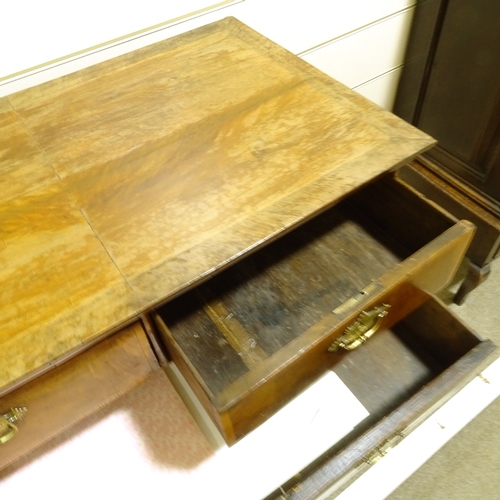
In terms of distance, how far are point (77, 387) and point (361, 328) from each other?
32 centimetres

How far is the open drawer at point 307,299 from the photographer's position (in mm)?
462

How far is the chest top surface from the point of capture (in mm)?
413

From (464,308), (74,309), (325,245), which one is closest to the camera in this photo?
(74,309)

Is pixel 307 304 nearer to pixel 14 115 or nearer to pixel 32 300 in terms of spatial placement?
pixel 32 300

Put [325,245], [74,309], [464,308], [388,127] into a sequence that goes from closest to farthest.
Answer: [74,309]
[388,127]
[325,245]
[464,308]

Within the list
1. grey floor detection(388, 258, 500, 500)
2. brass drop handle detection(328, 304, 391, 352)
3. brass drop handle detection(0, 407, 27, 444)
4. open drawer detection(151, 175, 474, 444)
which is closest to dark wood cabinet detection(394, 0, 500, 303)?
grey floor detection(388, 258, 500, 500)

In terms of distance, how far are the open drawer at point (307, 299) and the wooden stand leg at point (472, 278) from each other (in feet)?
1.28

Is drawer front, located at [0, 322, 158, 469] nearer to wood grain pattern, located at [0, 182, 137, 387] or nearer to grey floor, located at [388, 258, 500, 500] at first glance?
wood grain pattern, located at [0, 182, 137, 387]

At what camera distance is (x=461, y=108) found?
2.97 ft

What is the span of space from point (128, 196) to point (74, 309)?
0.47ft

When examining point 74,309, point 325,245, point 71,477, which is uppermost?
point 74,309

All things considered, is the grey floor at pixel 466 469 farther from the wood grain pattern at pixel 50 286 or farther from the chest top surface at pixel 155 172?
the wood grain pattern at pixel 50 286

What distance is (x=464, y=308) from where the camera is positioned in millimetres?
1071

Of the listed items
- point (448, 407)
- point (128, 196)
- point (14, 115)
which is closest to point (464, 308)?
point (448, 407)
